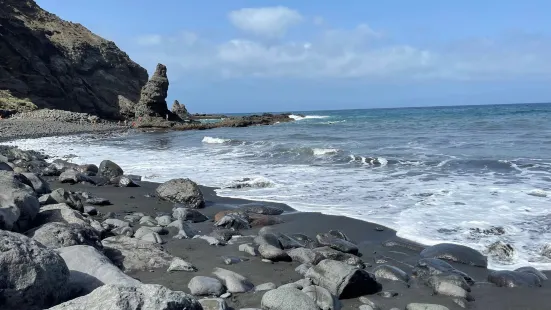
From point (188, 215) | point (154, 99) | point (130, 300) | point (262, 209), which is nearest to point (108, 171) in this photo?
point (188, 215)

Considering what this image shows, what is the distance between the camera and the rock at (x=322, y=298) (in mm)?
4441

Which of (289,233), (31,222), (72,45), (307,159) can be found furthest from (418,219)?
(72,45)

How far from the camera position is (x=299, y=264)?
579cm

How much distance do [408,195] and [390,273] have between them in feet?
16.0

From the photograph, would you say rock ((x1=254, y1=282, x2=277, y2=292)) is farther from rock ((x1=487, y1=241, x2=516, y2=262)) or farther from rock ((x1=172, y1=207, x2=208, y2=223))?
rock ((x1=172, y1=207, x2=208, y2=223))

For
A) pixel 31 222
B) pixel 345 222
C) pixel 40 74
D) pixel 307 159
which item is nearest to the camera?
pixel 31 222

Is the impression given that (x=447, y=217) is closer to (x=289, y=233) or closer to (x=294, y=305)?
(x=289, y=233)

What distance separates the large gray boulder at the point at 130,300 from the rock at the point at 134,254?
2427 millimetres

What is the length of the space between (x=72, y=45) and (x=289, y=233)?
66.1 m

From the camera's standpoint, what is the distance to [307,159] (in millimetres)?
17203

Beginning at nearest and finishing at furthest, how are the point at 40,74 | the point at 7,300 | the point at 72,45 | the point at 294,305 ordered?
1. the point at 7,300
2. the point at 294,305
3. the point at 40,74
4. the point at 72,45

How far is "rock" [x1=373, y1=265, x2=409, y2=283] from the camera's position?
533 centimetres

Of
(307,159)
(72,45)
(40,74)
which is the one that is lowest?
(307,159)

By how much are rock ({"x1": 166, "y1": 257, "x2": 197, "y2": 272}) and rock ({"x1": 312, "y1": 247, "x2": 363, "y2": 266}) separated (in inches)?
65.1
